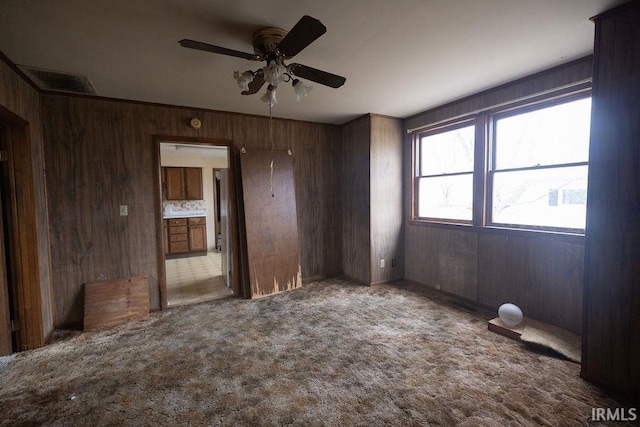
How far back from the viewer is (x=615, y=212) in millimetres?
1780

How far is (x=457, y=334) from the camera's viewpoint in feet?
8.51

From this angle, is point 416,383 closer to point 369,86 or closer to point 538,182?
point 538,182

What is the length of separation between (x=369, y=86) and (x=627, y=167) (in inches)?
82.9

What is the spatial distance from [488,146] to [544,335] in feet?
6.49

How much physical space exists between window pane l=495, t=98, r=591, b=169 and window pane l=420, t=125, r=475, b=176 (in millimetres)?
338

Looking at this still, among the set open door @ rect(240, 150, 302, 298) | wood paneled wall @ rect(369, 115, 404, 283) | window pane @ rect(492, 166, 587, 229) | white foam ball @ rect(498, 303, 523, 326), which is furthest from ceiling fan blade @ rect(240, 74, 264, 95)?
white foam ball @ rect(498, 303, 523, 326)

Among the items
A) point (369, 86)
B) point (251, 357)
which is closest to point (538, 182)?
point (369, 86)

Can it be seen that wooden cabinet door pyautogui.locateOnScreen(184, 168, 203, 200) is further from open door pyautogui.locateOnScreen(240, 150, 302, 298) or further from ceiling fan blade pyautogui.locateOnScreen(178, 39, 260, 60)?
ceiling fan blade pyautogui.locateOnScreen(178, 39, 260, 60)

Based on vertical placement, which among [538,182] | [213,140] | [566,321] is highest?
[213,140]

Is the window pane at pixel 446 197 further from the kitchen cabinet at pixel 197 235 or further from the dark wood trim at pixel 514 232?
the kitchen cabinet at pixel 197 235

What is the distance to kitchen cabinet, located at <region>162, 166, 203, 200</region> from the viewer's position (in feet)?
21.3

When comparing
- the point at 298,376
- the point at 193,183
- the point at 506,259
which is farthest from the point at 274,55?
the point at 193,183

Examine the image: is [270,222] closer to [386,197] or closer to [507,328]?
[386,197]

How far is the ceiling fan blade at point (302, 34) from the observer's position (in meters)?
1.43
